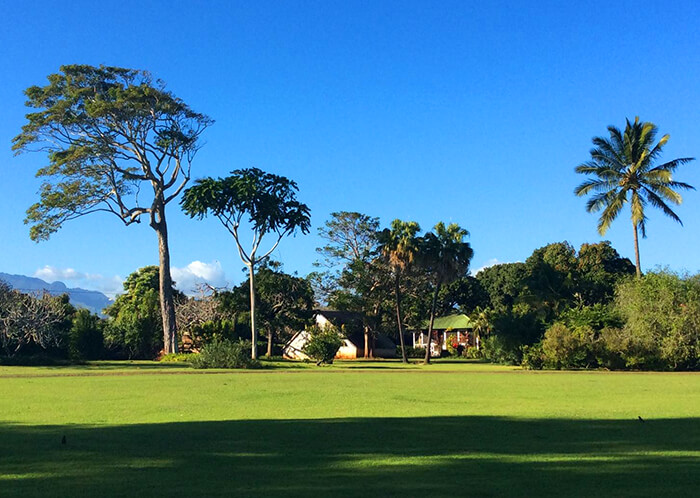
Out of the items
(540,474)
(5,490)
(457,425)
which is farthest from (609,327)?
(5,490)

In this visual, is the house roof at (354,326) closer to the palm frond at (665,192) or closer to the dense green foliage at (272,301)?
the dense green foliage at (272,301)

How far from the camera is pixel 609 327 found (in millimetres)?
41562

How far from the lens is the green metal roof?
261ft

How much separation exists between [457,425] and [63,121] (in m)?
47.2

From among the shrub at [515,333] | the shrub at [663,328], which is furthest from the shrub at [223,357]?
the shrub at [663,328]

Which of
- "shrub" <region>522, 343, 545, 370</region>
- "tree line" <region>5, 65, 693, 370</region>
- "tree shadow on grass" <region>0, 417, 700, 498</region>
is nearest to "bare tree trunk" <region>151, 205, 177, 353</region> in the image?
"tree line" <region>5, 65, 693, 370</region>

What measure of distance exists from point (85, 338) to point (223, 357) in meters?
17.8

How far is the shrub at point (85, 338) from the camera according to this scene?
174 feet

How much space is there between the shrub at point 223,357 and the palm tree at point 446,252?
1843 centimetres

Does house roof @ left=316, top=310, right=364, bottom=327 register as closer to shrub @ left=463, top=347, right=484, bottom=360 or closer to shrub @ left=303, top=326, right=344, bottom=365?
shrub @ left=463, top=347, right=484, bottom=360

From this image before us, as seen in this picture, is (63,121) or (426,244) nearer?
(63,121)

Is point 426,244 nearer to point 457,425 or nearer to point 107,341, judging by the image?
point 107,341

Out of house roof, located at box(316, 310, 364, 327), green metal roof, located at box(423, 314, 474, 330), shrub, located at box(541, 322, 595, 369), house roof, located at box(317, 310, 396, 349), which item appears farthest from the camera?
green metal roof, located at box(423, 314, 474, 330)

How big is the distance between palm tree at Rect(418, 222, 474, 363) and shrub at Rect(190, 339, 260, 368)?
725 inches
